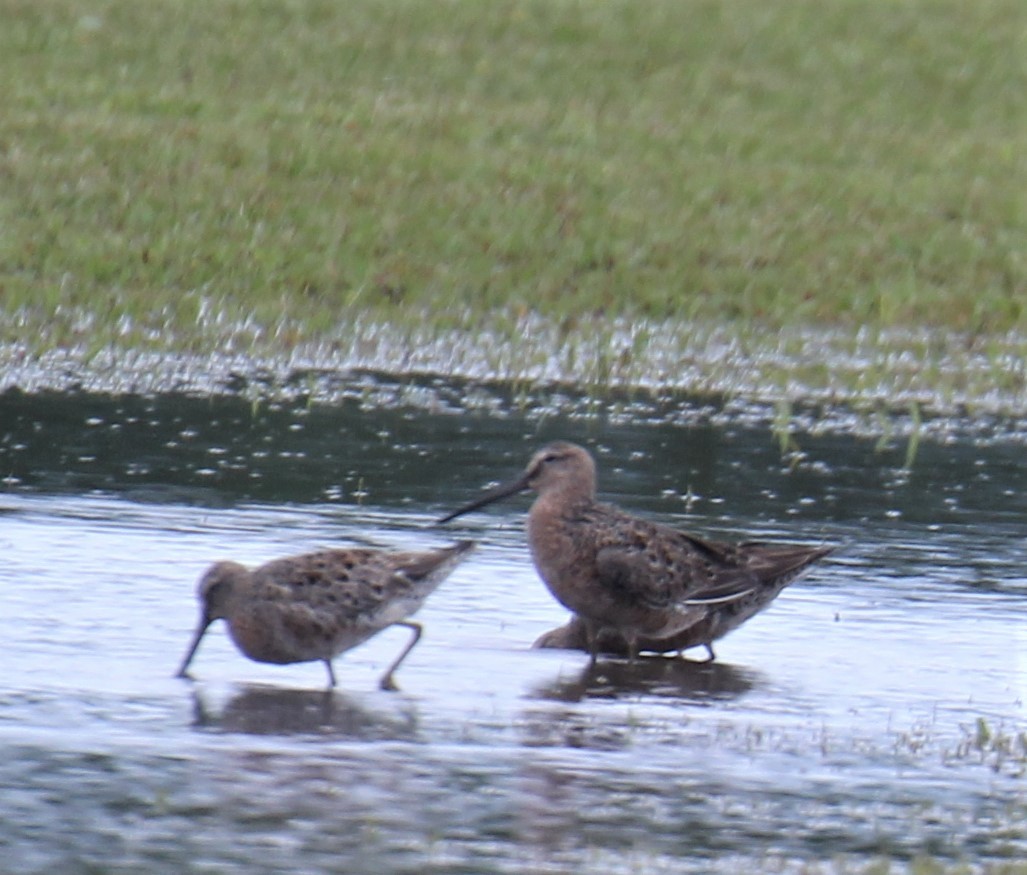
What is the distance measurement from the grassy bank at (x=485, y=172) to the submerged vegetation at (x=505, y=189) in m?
0.04

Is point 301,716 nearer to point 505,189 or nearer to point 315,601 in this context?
point 315,601

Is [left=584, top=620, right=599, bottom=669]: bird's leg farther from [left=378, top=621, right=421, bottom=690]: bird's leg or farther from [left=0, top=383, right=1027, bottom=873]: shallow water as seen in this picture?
[left=378, top=621, right=421, bottom=690]: bird's leg

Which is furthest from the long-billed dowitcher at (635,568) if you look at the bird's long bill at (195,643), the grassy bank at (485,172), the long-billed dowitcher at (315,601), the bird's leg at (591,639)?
the grassy bank at (485,172)

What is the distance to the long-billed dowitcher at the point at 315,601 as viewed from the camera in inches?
307

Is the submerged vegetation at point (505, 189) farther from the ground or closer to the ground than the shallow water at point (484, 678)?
farther from the ground

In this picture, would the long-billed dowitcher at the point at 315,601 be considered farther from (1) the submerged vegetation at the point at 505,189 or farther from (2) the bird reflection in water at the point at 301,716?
(1) the submerged vegetation at the point at 505,189

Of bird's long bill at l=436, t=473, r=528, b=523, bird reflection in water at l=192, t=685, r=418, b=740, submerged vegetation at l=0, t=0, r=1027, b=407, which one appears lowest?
bird reflection in water at l=192, t=685, r=418, b=740

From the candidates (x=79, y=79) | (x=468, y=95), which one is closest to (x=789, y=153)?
(x=468, y=95)

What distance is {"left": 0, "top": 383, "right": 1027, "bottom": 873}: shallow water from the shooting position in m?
5.95

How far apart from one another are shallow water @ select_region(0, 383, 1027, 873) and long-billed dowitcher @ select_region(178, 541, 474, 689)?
0.14 metres

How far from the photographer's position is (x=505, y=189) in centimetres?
1862

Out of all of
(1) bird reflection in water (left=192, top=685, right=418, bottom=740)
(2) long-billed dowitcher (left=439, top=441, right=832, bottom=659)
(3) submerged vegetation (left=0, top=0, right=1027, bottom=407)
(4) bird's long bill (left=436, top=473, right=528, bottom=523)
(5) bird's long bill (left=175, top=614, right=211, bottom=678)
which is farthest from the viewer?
(3) submerged vegetation (left=0, top=0, right=1027, bottom=407)

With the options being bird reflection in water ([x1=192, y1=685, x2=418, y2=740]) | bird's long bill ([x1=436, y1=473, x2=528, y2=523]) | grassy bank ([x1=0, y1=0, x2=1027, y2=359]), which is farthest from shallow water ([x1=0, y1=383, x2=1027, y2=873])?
grassy bank ([x1=0, y1=0, x2=1027, y2=359])

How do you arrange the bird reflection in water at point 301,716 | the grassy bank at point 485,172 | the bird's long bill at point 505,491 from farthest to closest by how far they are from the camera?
1. the grassy bank at point 485,172
2. the bird's long bill at point 505,491
3. the bird reflection in water at point 301,716
